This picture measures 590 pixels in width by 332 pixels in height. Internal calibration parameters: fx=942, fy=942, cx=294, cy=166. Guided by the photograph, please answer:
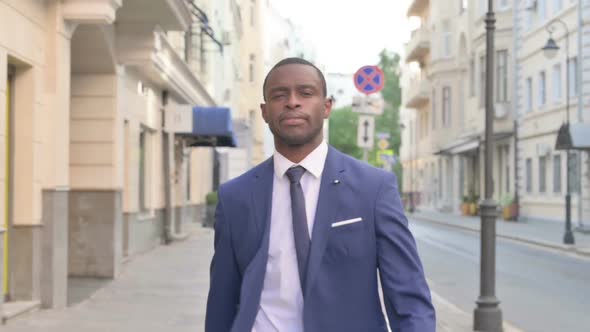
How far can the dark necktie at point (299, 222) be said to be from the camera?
3.00m

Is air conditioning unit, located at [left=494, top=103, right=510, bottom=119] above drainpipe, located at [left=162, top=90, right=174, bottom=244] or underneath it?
above

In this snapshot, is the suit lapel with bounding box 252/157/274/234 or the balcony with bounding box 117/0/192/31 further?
the balcony with bounding box 117/0/192/31

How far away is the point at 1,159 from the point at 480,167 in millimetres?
41733

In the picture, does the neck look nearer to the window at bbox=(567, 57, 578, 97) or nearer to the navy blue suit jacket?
the navy blue suit jacket

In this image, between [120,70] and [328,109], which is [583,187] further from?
[328,109]

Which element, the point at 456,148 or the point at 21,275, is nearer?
the point at 21,275

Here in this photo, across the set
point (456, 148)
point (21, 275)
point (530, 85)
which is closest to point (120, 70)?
point (21, 275)

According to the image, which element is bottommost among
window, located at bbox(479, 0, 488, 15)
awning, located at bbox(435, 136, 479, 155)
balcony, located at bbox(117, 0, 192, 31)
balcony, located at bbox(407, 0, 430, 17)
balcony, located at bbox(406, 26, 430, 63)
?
awning, located at bbox(435, 136, 479, 155)

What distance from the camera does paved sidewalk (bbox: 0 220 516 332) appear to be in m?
9.22

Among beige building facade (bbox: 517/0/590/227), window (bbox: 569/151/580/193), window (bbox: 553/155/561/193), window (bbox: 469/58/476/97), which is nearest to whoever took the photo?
beige building facade (bbox: 517/0/590/227)

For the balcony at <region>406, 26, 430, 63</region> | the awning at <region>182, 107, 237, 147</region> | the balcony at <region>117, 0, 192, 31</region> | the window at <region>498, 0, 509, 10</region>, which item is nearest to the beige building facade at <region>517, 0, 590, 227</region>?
the window at <region>498, 0, 509, 10</region>

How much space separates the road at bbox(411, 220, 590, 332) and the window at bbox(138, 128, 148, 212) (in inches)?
241

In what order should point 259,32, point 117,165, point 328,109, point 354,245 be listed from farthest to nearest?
1. point 259,32
2. point 117,165
3. point 328,109
4. point 354,245

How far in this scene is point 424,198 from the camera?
66.0 metres
